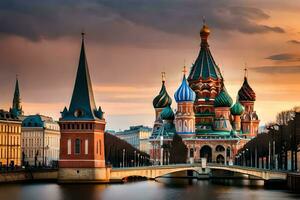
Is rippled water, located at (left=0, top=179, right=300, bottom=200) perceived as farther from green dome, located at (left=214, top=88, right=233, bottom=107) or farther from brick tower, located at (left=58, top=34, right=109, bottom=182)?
green dome, located at (left=214, top=88, right=233, bottom=107)

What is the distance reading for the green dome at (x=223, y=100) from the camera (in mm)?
197125

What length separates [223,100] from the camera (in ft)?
647

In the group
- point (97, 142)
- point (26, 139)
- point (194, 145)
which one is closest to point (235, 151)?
point (194, 145)

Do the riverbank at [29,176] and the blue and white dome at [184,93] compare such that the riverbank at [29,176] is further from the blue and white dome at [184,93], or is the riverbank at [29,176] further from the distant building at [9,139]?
the blue and white dome at [184,93]

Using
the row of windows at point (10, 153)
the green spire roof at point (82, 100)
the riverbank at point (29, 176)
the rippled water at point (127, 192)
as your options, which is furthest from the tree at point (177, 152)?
the green spire roof at point (82, 100)

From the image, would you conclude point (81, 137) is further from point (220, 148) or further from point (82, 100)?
point (220, 148)

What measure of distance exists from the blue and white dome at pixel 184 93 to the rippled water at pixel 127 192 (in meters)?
69.1

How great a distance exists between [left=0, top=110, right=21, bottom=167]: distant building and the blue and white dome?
138ft

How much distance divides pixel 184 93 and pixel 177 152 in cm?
1743

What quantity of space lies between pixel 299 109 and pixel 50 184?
8906cm

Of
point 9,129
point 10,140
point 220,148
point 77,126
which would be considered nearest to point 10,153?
point 10,140

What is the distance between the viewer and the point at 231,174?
176 metres

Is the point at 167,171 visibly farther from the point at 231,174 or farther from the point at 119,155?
the point at 231,174

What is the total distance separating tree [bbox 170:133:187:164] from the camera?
177 meters
